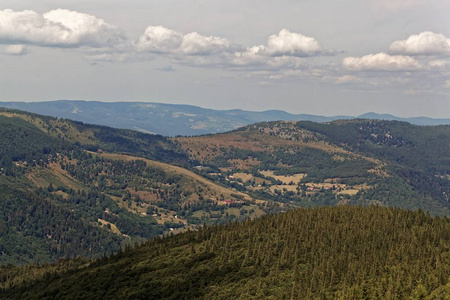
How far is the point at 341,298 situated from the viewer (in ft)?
641

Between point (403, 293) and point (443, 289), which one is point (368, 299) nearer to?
point (403, 293)

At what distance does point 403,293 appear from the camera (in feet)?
634

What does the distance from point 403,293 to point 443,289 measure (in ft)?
41.5

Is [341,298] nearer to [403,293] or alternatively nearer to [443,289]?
[403,293]

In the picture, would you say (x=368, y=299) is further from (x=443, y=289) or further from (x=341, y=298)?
(x=443, y=289)

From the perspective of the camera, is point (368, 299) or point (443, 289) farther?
point (368, 299)

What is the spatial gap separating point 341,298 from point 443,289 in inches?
1244

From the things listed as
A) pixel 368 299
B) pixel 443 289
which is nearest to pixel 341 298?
pixel 368 299

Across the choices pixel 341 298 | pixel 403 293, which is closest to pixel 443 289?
pixel 403 293

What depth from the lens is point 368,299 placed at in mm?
199125

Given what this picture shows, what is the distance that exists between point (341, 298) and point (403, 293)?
1977 cm
